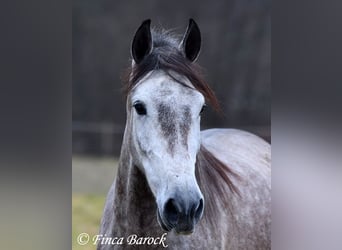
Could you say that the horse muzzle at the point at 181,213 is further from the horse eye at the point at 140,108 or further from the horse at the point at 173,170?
the horse eye at the point at 140,108

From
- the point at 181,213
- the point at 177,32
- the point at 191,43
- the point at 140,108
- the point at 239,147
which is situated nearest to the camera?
the point at 181,213

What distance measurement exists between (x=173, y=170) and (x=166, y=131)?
5.4 inches

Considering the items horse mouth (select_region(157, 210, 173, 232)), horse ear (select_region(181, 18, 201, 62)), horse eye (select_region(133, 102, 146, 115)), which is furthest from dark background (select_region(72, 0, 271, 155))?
horse mouth (select_region(157, 210, 173, 232))

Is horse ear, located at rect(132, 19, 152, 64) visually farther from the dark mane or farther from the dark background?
the dark background

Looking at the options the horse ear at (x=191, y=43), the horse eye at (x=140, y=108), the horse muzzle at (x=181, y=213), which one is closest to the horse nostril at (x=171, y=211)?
the horse muzzle at (x=181, y=213)

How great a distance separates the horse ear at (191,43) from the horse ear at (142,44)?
0.44ft

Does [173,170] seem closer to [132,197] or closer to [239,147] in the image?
[132,197]

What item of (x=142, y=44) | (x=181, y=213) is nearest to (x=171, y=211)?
(x=181, y=213)

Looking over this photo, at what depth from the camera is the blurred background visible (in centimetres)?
220

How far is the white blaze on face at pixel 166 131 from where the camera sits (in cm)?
176

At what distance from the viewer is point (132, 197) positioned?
1928mm

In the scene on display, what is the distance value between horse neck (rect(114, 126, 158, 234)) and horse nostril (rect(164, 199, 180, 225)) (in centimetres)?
15

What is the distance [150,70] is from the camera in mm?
1904
